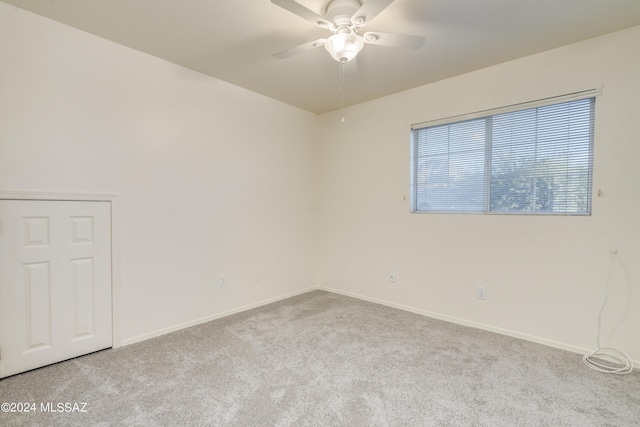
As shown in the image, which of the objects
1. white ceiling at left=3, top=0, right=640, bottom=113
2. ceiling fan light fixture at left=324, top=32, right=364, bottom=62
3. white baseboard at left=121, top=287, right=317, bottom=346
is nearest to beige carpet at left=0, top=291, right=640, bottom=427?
white baseboard at left=121, top=287, right=317, bottom=346

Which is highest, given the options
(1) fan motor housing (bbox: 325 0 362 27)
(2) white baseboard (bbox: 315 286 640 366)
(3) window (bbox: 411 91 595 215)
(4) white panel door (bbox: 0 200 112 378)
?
(1) fan motor housing (bbox: 325 0 362 27)

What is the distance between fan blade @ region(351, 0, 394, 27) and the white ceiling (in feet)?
1.16

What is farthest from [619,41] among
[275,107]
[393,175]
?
[275,107]

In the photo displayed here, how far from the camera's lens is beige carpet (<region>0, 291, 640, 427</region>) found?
168 cm

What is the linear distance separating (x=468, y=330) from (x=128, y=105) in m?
3.76

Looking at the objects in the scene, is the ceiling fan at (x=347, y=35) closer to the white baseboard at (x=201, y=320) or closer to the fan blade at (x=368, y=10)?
the fan blade at (x=368, y=10)

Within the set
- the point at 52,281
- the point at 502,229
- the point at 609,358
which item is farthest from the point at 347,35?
Answer: the point at 609,358

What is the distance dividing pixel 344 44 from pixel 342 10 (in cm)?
21

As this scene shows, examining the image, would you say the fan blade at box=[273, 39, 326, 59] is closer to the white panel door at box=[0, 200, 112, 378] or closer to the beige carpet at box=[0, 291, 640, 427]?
the white panel door at box=[0, 200, 112, 378]

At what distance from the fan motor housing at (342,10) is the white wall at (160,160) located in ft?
5.59

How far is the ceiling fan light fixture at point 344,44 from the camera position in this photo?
6.24ft

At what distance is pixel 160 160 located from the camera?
2.78 meters

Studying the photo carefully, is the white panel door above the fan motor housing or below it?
below

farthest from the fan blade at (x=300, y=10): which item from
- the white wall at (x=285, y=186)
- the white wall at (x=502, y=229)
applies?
the white wall at (x=502, y=229)
